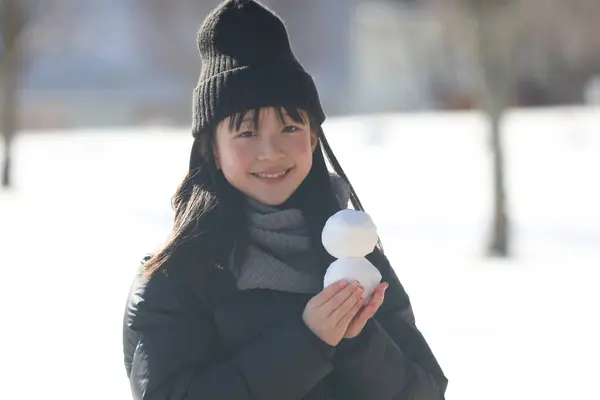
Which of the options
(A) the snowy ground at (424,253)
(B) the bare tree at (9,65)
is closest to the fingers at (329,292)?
(A) the snowy ground at (424,253)

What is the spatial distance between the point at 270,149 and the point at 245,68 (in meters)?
0.16

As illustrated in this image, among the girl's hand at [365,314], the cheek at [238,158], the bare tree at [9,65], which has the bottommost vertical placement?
the girl's hand at [365,314]

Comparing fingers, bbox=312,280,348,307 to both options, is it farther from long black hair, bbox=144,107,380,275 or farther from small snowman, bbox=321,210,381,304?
long black hair, bbox=144,107,380,275

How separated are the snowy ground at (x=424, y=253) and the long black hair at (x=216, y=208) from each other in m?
2.30

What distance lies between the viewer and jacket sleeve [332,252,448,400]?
1678 mm

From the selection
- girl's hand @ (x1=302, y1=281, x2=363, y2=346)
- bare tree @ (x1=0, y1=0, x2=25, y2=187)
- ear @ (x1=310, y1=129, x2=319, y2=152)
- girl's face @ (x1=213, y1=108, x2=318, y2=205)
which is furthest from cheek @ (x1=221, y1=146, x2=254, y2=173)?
bare tree @ (x1=0, y1=0, x2=25, y2=187)

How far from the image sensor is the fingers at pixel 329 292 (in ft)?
5.16

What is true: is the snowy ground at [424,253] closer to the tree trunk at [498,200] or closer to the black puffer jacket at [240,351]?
the tree trunk at [498,200]

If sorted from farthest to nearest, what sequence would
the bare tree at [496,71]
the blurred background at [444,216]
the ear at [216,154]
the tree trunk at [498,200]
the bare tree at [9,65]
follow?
the bare tree at [9,65]
the tree trunk at [498,200]
the bare tree at [496,71]
the blurred background at [444,216]
the ear at [216,154]

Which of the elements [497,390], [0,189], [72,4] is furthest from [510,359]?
[72,4]

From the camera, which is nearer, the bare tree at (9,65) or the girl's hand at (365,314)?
the girl's hand at (365,314)

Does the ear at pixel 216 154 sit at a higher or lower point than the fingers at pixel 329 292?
higher

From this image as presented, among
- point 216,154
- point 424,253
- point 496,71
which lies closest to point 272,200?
point 216,154

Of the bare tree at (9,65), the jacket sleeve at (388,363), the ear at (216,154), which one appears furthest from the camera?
the bare tree at (9,65)
